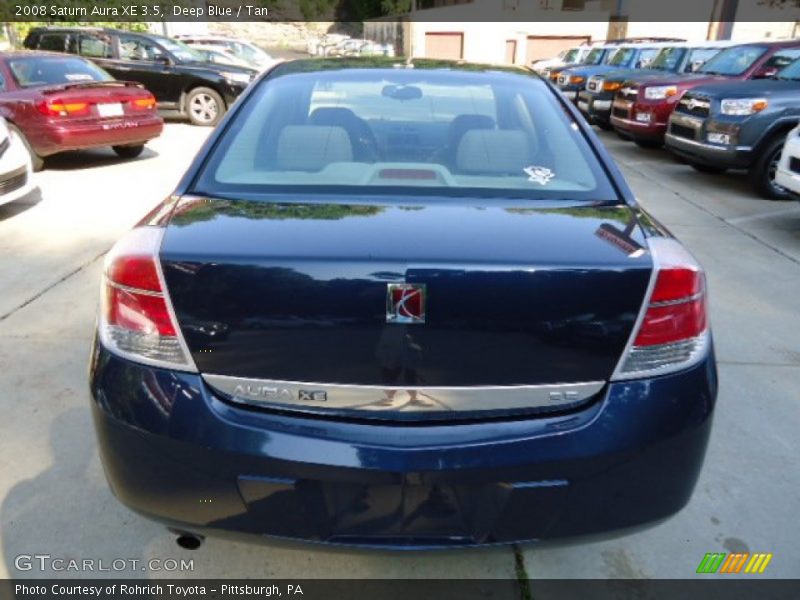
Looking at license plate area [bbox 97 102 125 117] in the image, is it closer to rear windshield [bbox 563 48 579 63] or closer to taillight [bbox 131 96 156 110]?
taillight [bbox 131 96 156 110]

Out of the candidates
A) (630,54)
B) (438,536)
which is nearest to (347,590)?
(438,536)

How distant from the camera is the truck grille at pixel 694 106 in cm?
797

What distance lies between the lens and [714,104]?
7.78 meters

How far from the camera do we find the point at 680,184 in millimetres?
8461

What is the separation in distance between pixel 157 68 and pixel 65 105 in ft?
14.8

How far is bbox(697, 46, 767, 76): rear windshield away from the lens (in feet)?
30.4

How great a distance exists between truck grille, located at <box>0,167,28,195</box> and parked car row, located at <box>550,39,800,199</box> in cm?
711

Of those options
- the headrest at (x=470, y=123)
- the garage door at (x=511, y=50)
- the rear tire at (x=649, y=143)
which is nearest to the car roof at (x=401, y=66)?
the headrest at (x=470, y=123)

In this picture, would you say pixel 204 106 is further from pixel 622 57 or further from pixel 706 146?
pixel 622 57

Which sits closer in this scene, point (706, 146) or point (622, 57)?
point (706, 146)

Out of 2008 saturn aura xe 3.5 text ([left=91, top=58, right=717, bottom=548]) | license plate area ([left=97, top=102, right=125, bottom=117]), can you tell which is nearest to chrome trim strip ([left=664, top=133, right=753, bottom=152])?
2008 saturn aura xe 3.5 text ([left=91, top=58, right=717, bottom=548])

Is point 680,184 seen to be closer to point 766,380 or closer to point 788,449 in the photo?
point 766,380

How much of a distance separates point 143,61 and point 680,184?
9.38 m

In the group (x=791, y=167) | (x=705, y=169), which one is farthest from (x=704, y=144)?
(x=791, y=167)
